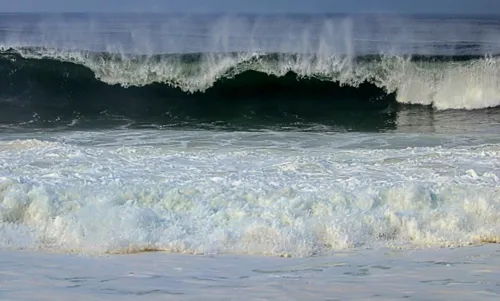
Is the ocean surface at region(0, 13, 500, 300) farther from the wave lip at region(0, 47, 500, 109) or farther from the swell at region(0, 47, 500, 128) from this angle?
the wave lip at region(0, 47, 500, 109)

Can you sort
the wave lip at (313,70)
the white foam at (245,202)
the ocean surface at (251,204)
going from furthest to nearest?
the wave lip at (313,70) < the white foam at (245,202) < the ocean surface at (251,204)

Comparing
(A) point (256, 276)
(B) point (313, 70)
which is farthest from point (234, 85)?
(A) point (256, 276)

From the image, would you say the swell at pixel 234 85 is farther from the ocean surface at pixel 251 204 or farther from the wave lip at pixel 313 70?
the ocean surface at pixel 251 204

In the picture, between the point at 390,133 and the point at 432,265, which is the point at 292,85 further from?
the point at 432,265

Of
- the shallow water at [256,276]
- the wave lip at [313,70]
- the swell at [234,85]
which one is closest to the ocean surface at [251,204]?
the shallow water at [256,276]

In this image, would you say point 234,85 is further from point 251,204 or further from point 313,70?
point 251,204

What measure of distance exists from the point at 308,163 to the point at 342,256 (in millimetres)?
2720

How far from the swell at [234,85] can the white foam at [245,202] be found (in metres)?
5.94

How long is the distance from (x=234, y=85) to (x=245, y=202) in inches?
423

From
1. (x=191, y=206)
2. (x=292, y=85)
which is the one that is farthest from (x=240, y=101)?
(x=191, y=206)

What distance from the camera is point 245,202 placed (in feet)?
20.2

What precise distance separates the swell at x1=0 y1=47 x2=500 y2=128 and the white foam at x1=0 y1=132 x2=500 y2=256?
19.5 ft

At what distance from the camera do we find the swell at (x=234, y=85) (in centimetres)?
1482

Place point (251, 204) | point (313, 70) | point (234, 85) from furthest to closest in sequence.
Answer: point (313, 70) → point (234, 85) → point (251, 204)
